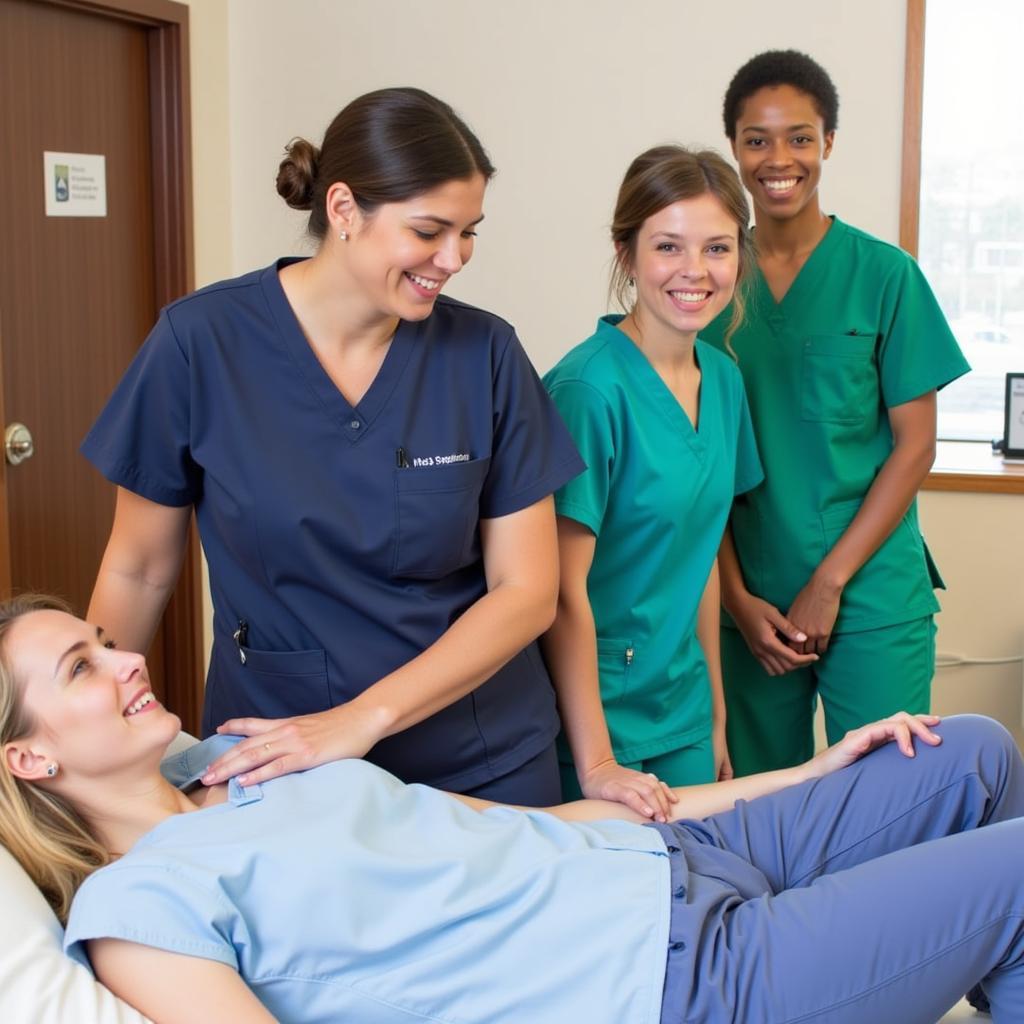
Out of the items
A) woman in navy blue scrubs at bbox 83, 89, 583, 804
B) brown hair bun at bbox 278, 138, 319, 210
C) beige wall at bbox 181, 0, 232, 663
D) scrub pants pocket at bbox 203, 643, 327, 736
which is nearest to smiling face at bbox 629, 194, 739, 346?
woman in navy blue scrubs at bbox 83, 89, 583, 804

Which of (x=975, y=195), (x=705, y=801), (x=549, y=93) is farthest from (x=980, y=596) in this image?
(x=705, y=801)

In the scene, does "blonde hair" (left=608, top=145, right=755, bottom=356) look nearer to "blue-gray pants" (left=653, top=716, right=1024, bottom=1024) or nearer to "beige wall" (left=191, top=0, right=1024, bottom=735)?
"blue-gray pants" (left=653, top=716, right=1024, bottom=1024)

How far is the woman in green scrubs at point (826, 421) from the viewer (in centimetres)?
227

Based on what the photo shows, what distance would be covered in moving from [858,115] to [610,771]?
1996 mm

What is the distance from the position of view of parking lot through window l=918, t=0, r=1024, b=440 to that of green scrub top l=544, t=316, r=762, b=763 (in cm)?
174

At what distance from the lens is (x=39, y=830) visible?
140cm

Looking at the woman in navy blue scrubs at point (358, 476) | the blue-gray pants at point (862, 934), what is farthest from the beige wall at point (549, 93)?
the blue-gray pants at point (862, 934)

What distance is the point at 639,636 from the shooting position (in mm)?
1896

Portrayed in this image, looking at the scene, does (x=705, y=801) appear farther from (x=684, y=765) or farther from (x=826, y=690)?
(x=826, y=690)

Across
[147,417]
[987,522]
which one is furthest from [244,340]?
[987,522]

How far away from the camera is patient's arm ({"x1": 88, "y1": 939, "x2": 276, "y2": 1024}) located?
3.92ft

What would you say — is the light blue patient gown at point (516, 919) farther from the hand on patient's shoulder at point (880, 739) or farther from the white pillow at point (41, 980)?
the hand on patient's shoulder at point (880, 739)

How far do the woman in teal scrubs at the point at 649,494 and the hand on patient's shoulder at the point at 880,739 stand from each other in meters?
0.26

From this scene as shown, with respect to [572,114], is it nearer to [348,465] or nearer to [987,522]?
[987,522]
